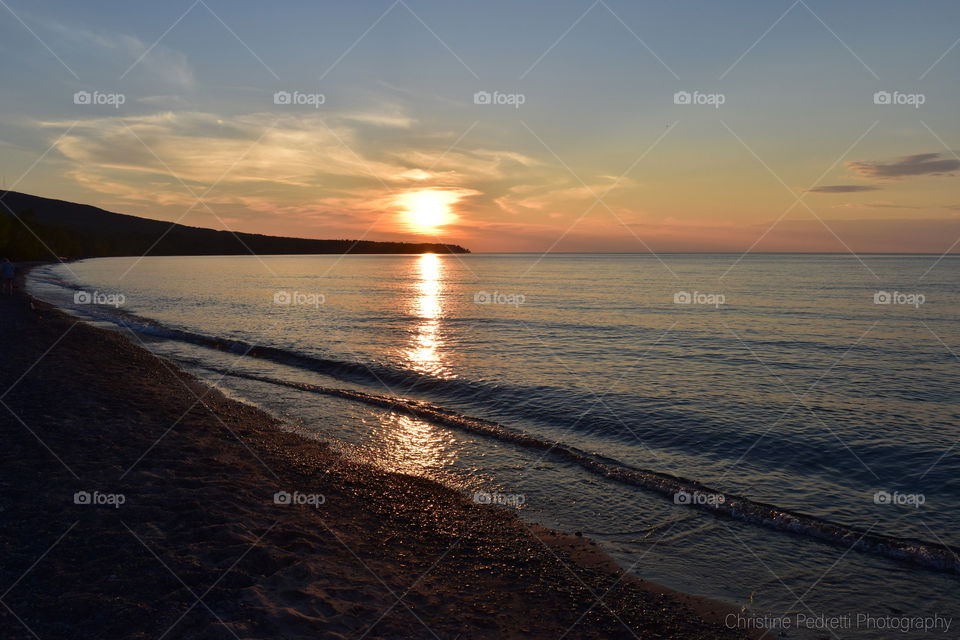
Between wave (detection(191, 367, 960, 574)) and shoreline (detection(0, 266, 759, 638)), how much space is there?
3.56 metres

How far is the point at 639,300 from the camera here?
197ft

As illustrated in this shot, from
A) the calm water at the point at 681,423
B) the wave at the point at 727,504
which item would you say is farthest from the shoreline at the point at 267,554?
the wave at the point at 727,504

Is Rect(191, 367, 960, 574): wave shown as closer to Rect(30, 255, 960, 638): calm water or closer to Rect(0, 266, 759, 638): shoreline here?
Rect(30, 255, 960, 638): calm water

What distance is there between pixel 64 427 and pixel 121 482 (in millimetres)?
4029

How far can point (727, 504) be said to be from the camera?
36.0 ft

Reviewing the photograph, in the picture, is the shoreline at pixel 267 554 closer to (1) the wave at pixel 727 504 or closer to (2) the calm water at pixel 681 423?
(2) the calm water at pixel 681 423

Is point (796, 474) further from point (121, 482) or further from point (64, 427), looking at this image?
point (64, 427)

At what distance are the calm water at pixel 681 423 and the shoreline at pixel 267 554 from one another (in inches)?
49.4

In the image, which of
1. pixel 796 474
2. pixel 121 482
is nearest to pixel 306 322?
pixel 121 482

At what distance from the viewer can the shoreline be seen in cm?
595

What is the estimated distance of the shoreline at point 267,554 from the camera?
595cm

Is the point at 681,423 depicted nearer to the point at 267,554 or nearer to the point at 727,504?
the point at 727,504

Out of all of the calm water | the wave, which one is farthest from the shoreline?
the wave

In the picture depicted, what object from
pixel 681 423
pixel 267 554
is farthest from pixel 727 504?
pixel 267 554
